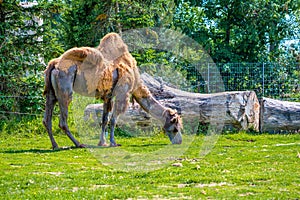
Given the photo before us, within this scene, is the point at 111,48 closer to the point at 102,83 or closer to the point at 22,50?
the point at 102,83

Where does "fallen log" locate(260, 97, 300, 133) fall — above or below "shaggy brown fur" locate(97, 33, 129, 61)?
below

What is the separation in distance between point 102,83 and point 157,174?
14.0 feet

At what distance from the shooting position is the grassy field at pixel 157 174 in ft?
20.1

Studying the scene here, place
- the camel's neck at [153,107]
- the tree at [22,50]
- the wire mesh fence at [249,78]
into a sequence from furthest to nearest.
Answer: the wire mesh fence at [249,78] < the tree at [22,50] < the camel's neck at [153,107]

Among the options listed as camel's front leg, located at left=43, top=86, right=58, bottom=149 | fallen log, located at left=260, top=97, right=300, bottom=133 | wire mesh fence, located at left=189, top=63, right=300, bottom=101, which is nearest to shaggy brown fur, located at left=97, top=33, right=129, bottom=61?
camel's front leg, located at left=43, top=86, right=58, bottom=149

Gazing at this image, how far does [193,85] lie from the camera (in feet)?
61.3

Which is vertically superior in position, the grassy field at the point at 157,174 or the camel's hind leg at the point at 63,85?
the camel's hind leg at the point at 63,85

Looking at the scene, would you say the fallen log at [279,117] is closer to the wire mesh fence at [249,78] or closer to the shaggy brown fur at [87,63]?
the wire mesh fence at [249,78]

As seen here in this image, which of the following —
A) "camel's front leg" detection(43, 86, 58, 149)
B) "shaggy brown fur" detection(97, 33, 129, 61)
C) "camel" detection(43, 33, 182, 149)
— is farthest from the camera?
"shaggy brown fur" detection(97, 33, 129, 61)

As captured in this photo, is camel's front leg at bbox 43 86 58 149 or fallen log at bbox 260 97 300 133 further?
fallen log at bbox 260 97 300 133

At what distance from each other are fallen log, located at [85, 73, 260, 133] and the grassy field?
2249mm

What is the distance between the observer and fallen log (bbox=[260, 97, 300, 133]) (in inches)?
550

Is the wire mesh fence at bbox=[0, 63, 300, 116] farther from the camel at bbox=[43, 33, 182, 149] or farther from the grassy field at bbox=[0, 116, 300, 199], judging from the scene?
the grassy field at bbox=[0, 116, 300, 199]

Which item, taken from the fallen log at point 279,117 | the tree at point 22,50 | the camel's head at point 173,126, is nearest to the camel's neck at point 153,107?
the camel's head at point 173,126
